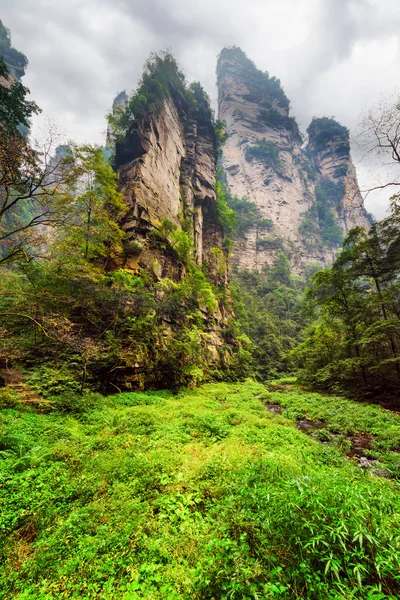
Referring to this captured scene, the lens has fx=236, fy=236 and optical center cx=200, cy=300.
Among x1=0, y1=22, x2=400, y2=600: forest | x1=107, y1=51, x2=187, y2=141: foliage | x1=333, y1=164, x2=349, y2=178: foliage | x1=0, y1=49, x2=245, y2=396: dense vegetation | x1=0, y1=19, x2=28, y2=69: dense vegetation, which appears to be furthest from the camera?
x1=333, y1=164, x2=349, y2=178: foliage

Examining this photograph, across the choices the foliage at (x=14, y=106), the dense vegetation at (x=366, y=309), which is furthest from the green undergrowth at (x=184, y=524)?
the foliage at (x=14, y=106)

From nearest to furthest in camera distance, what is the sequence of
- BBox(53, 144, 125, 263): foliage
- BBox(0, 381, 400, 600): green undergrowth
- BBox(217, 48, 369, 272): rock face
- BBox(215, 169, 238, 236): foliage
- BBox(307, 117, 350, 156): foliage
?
BBox(0, 381, 400, 600): green undergrowth < BBox(53, 144, 125, 263): foliage < BBox(215, 169, 238, 236): foliage < BBox(217, 48, 369, 272): rock face < BBox(307, 117, 350, 156): foliage

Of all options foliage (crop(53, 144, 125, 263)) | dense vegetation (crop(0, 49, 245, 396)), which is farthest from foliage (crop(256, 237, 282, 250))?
foliage (crop(53, 144, 125, 263))

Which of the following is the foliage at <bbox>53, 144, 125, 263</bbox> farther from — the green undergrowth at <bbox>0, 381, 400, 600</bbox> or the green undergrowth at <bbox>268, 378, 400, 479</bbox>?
the green undergrowth at <bbox>268, 378, 400, 479</bbox>

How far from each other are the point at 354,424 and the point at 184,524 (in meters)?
9.67

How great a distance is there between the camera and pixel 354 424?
10.2 metres

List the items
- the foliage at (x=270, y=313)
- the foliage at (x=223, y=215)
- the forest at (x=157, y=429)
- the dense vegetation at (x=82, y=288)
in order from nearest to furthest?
the forest at (x=157, y=429)
the dense vegetation at (x=82, y=288)
the foliage at (x=270, y=313)
the foliage at (x=223, y=215)

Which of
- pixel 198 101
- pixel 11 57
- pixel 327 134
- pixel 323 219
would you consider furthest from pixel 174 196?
pixel 327 134

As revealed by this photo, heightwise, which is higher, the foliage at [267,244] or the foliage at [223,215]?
the foliage at [267,244]

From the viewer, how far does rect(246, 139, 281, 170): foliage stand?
8594cm

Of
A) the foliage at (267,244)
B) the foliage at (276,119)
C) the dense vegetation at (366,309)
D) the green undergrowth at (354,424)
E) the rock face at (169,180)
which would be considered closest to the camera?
the green undergrowth at (354,424)

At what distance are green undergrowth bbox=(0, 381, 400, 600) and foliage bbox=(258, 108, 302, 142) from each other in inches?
4665

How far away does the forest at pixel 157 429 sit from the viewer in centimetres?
275

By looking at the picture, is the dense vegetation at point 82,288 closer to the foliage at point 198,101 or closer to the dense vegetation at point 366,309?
the dense vegetation at point 366,309
